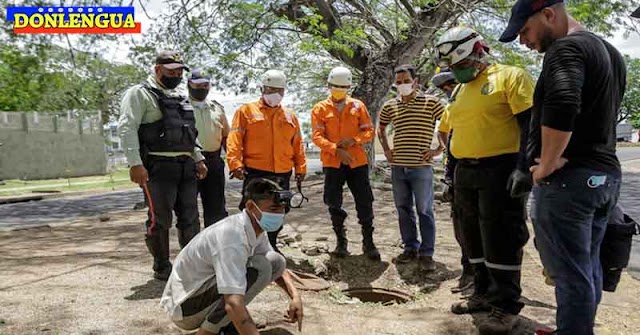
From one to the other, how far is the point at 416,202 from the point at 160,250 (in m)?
2.17

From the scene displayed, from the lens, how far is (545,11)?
2.31 m

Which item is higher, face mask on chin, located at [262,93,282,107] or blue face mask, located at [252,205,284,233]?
face mask on chin, located at [262,93,282,107]

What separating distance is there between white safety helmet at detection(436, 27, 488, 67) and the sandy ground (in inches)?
65.0

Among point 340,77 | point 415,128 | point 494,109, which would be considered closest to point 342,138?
point 340,77

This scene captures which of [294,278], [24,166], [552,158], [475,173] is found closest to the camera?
[552,158]

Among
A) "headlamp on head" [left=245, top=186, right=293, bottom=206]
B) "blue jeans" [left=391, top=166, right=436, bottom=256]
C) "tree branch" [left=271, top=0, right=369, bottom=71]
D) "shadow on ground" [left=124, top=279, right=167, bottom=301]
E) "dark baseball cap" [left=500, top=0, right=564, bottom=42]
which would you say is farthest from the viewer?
"tree branch" [left=271, top=0, right=369, bottom=71]

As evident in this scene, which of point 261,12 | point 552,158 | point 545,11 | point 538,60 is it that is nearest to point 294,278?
point 552,158

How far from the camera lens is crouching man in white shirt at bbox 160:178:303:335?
2.48 metres

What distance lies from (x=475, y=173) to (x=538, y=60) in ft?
38.0

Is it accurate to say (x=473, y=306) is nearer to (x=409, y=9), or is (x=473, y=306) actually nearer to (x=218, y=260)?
(x=218, y=260)

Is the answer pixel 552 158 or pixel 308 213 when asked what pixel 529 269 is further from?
pixel 308 213

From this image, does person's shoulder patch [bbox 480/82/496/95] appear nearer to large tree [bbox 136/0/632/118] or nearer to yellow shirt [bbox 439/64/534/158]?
yellow shirt [bbox 439/64/534/158]

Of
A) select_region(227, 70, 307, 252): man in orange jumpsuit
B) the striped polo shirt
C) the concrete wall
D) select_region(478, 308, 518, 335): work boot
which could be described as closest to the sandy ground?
select_region(478, 308, 518, 335): work boot

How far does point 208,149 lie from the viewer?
4.81 m
